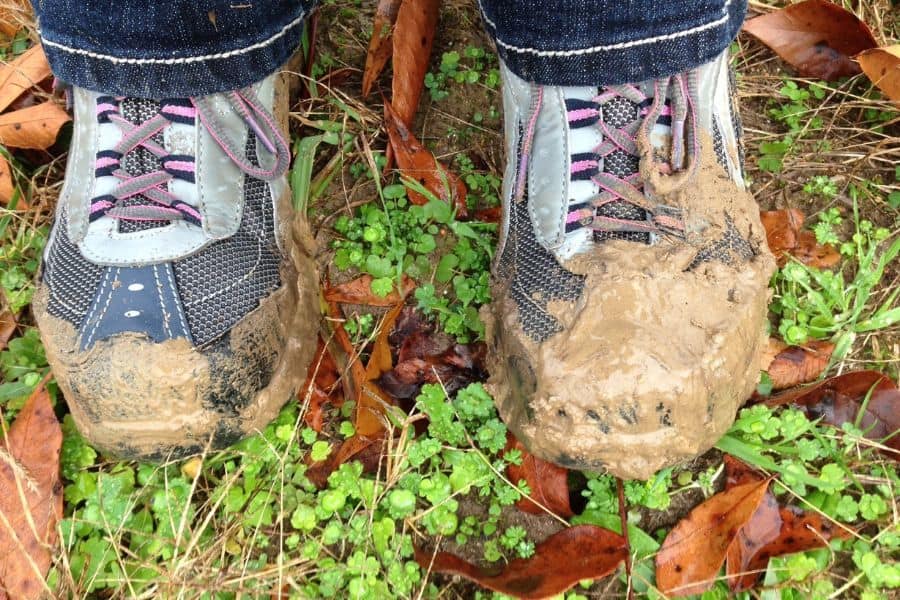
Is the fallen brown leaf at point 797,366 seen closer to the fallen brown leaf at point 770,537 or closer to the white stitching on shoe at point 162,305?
the fallen brown leaf at point 770,537

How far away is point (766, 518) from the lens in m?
1.63

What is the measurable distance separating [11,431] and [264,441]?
625 mm

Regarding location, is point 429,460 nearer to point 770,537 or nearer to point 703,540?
point 703,540

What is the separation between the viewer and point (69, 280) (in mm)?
1508

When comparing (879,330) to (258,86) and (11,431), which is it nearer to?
(258,86)

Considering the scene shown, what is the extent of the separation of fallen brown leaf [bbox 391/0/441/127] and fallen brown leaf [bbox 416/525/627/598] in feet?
3.73

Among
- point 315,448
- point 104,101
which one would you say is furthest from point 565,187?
point 104,101

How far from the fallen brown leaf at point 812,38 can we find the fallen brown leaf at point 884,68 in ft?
0.27

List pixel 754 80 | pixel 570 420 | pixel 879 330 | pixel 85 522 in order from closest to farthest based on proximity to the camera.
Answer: pixel 570 420 → pixel 85 522 → pixel 879 330 → pixel 754 80

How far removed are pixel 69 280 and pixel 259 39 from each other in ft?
2.11

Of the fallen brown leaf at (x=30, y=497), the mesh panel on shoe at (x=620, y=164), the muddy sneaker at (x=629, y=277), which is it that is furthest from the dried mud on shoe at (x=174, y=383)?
the mesh panel on shoe at (x=620, y=164)

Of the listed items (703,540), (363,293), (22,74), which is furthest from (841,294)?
A: (22,74)

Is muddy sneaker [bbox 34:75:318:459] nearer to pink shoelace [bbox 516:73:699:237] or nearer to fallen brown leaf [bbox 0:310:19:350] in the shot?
fallen brown leaf [bbox 0:310:19:350]

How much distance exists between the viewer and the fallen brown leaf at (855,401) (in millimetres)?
1714
